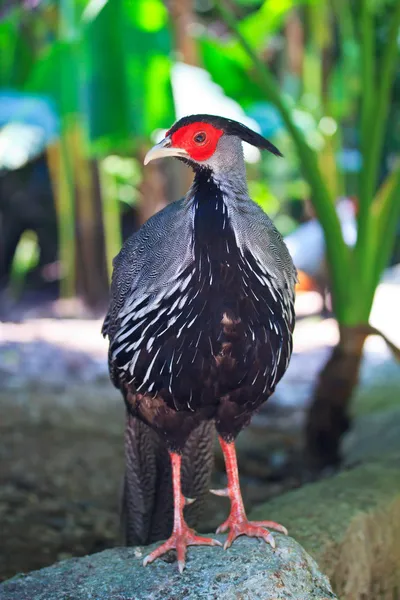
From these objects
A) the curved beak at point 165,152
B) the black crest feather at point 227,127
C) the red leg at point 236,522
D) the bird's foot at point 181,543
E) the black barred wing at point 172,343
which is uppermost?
the black crest feather at point 227,127

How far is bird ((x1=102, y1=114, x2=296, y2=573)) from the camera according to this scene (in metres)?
2.17

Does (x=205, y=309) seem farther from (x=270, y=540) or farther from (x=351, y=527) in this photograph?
(x=351, y=527)

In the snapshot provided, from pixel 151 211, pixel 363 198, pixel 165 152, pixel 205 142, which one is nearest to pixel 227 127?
pixel 205 142

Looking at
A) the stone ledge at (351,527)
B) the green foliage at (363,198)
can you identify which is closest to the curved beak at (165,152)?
the stone ledge at (351,527)

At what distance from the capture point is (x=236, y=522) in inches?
94.9

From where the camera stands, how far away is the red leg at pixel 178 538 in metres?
2.24

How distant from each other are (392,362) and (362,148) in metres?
3.30

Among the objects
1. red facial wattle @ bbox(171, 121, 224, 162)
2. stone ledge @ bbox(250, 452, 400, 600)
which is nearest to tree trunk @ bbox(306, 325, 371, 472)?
stone ledge @ bbox(250, 452, 400, 600)

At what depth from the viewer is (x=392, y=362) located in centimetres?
686

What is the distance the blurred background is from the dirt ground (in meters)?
0.02

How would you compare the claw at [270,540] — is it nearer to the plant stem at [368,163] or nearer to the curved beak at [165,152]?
the curved beak at [165,152]

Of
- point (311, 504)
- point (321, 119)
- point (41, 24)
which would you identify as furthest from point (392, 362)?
point (41, 24)

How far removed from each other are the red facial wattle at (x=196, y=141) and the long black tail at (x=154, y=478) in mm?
967

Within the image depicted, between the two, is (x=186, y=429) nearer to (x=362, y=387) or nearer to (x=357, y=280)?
(x=357, y=280)
